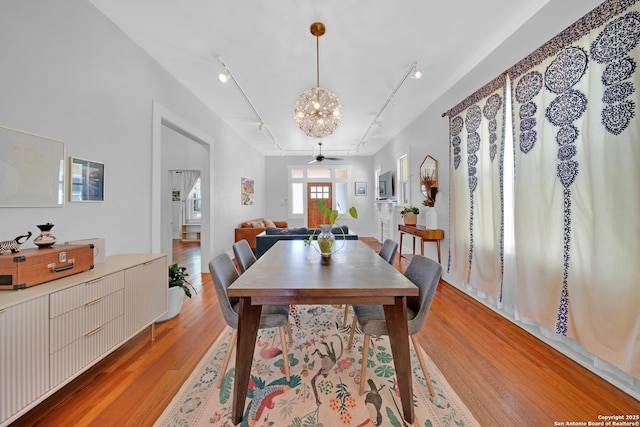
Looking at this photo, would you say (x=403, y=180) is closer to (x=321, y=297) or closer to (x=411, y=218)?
(x=411, y=218)

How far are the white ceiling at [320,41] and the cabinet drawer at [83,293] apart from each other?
2.29 metres

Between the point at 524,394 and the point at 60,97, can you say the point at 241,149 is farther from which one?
the point at 524,394

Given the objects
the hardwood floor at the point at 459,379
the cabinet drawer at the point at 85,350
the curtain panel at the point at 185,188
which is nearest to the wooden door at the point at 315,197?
the curtain panel at the point at 185,188

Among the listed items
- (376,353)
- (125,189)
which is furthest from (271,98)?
(376,353)

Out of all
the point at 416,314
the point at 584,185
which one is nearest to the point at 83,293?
the point at 416,314

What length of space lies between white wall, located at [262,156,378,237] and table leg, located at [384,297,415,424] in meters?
7.11

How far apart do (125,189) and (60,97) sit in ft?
2.90

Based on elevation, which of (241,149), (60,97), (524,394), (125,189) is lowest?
(524,394)

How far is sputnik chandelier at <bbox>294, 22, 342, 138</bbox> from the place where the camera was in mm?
2615

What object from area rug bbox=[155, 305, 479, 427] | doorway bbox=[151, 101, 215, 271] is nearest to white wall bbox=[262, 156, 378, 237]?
doorway bbox=[151, 101, 215, 271]

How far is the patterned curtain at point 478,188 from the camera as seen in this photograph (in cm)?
258

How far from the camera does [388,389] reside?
162cm

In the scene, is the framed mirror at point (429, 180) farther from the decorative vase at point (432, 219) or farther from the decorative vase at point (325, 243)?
the decorative vase at point (325, 243)

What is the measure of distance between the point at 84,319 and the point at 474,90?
4335 mm
